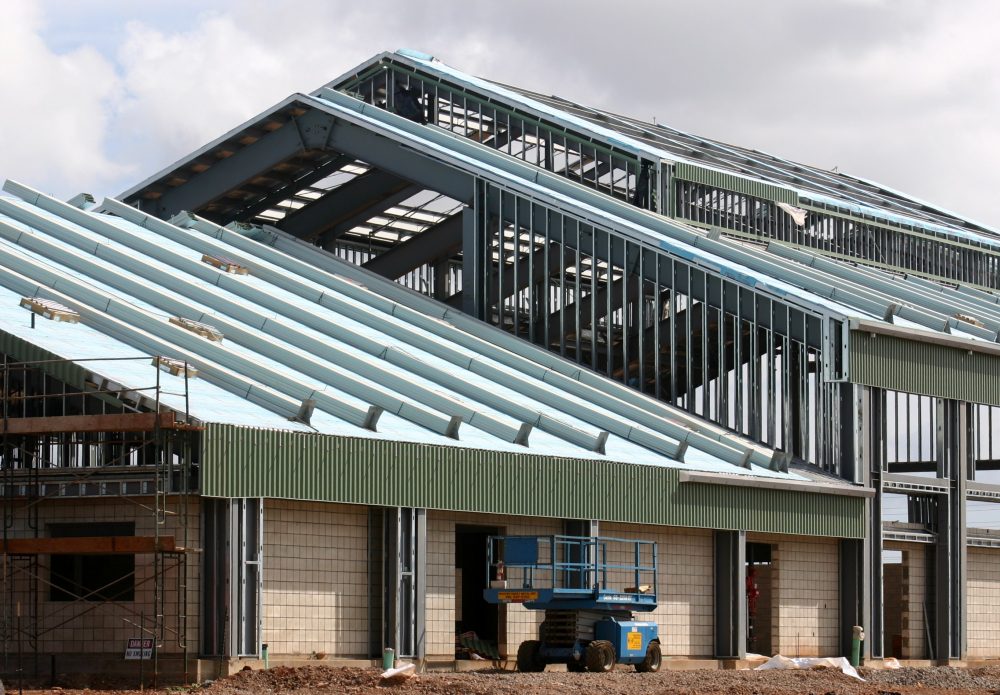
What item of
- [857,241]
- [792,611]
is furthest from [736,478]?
[857,241]

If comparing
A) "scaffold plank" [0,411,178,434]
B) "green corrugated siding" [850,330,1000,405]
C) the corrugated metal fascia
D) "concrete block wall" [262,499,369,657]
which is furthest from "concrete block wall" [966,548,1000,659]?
the corrugated metal fascia

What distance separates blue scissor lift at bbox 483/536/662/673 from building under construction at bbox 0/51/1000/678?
38.6 inches

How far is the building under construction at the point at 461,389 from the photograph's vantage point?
31.0 metres

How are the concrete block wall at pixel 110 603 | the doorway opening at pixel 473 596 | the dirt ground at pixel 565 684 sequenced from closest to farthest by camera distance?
the dirt ground at pixel 565 684 → the concrete block wall at pixel 110 603 → the doorway opening at pixel 473 596

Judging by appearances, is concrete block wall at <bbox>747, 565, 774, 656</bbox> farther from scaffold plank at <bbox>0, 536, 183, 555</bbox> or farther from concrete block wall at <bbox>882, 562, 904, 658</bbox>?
scaffold plank at <bbox>0, 536, 183, 555</bbox>

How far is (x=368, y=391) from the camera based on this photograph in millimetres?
35969

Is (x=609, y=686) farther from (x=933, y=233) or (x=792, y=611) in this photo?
(x=933, y=233)

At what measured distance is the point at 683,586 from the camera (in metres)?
38.8

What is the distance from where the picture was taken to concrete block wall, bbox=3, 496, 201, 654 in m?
30.1

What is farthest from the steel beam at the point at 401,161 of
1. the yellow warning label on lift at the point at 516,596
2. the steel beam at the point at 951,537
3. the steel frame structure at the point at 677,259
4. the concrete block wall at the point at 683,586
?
the yellow warning label on lift at the point at 516,596

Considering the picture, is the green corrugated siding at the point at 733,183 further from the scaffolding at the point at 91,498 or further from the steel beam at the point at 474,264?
the scaffolding at the point at 91,498

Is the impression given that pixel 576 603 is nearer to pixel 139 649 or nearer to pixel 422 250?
pixel 139 649

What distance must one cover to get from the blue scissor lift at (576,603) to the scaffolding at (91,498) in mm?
6695

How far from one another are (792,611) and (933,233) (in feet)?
75.4
